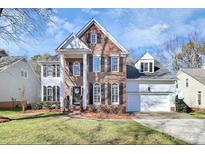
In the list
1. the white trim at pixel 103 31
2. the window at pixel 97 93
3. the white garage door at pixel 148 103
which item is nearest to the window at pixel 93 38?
the white trim at pixel 103 31

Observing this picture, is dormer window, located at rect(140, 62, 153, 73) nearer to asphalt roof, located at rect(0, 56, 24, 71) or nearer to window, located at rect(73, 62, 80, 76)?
window, located at rect(73, 62, 80, 76)

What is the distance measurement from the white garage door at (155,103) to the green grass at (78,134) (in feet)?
23.3

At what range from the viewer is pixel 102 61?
61.5 ft

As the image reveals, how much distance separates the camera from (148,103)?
64.6 ft

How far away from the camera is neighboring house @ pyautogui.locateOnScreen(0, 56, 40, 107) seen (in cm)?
2022

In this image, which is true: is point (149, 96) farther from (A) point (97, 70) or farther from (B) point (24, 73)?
(B) point (24, 73)

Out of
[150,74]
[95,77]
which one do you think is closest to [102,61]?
[95,77]

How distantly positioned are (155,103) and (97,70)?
485 centimetres

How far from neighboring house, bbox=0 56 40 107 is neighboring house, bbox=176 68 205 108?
1286cm

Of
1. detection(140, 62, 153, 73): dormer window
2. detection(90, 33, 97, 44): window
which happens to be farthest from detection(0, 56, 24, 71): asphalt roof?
detection(140, 62, 153, 73): dormer window

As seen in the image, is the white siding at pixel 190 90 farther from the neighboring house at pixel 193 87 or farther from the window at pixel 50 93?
the window at pixel 50 93

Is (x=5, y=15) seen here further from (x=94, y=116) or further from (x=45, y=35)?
(x=94, y=116)

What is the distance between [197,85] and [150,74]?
14.3 ft
